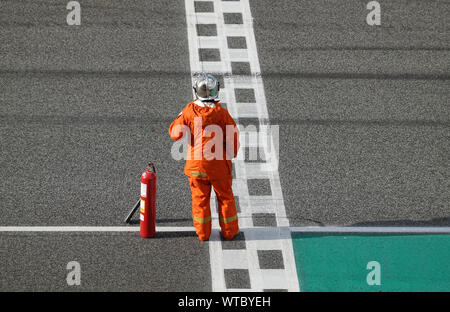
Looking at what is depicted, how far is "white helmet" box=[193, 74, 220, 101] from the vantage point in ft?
28.3

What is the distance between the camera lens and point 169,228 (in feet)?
30.5

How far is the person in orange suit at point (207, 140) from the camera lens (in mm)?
8617

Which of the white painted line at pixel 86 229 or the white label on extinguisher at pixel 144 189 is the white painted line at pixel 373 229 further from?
the white label on extinguisher at pixel 144 189

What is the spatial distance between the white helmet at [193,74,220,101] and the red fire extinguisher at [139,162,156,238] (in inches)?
37.4

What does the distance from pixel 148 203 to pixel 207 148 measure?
916 mm

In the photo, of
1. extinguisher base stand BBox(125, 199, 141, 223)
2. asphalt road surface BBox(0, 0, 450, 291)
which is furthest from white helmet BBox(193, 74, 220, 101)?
asphalt road surface BBox(0, 0, 450, 291)

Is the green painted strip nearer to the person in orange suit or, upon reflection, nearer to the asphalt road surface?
the asphalt road surface

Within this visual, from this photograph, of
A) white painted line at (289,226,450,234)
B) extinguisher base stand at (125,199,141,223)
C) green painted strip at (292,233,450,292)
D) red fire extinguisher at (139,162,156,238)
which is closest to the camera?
green painted strip at (292,233,450,292)

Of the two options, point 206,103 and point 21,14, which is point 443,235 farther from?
point 21,14

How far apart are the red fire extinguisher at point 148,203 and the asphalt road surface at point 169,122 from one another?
0.17m

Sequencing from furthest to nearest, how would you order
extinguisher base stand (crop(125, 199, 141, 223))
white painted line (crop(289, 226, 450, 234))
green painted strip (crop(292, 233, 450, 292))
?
white painted line (crop(289, 226, 450, 234)), extinguisher base stand (crop(125, 199, 141, 223)), green painted strip (crop(292, 233, 450, 292))

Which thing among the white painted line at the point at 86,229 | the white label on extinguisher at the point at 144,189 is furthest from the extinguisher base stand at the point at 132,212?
the white label on extinguisher at the point at 144,189

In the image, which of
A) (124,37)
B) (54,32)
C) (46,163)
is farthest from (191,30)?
(46,163)

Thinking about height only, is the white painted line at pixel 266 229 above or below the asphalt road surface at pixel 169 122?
below
